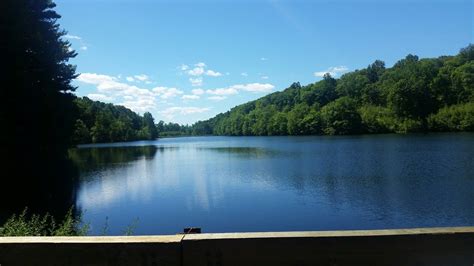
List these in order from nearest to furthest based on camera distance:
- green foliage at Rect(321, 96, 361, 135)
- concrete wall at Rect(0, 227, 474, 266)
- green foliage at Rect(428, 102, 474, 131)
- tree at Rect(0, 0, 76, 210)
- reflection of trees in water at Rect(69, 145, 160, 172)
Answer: concrete wall at Rect(0, 227, 474, 266) → tree at Rect(0, 0, 76, 210) → reflection of trees in water at Rect(69, 145, 160, 172) → green foliage at Rect(428, 102, 474, 131) → green foliage at Rect(321, 96, 361, 135)

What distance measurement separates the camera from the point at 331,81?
168250 millimetres

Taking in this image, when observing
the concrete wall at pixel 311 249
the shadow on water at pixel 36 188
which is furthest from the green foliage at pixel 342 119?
the concrete wall at pixel 311 249

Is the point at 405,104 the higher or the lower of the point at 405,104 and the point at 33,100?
the higher

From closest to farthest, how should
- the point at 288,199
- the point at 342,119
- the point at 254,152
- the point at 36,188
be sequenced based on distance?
the point at 288,199, the point at 36,188, the point at 254,152, the point at 342,119

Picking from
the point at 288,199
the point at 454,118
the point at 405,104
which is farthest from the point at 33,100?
the point at 405,104

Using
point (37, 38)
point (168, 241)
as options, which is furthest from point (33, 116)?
point (168, 241)

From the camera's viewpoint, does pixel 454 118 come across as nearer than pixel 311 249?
No

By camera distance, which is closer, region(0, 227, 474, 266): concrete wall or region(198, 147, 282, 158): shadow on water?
region(0, 227, 474, 266): concrete wall

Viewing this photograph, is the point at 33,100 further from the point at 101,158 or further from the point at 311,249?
the point at 101,158

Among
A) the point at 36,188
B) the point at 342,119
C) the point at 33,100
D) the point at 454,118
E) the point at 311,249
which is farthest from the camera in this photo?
the point at 342,119

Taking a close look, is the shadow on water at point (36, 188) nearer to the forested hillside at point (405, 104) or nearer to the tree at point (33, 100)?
the tree at point (33, 100)

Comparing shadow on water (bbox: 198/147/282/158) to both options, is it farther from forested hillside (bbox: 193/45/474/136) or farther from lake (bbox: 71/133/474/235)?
forested hillside (bbox: 193/45/474/136)

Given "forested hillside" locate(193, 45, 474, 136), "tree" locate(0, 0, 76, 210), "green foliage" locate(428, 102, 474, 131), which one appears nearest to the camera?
"tree" locate(0, 0, 76, 210)

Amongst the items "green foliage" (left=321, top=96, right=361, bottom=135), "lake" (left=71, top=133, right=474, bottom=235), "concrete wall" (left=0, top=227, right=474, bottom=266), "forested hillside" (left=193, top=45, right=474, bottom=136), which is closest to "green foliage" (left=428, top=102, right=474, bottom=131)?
"forested hillside" (left=193, top=45, right=474, bottom=136)
